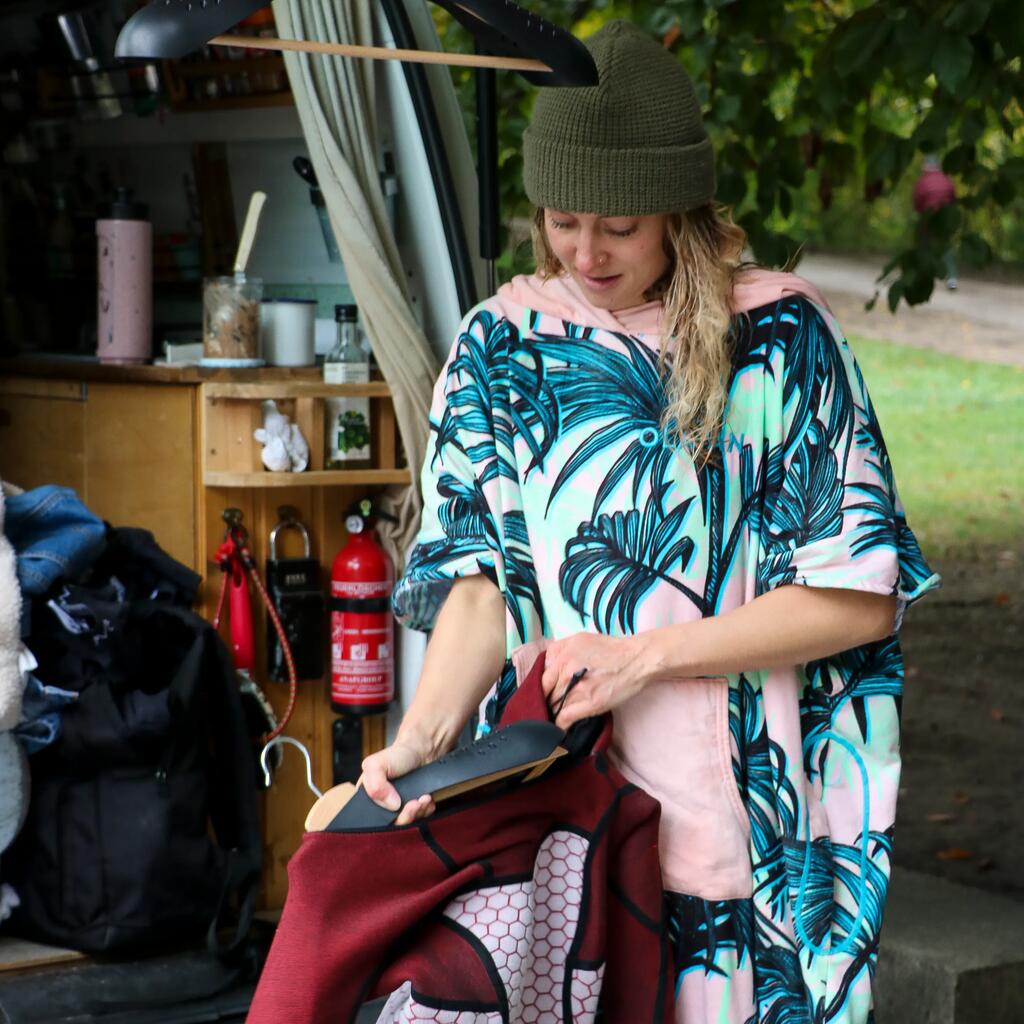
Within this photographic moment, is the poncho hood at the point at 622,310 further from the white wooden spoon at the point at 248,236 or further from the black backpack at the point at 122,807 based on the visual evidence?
the white wooden spoon at the point at 248,236

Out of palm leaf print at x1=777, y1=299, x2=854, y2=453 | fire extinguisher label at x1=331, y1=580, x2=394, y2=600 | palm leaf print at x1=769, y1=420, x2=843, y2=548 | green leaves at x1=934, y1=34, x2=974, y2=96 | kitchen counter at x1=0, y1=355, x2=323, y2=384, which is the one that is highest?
green leaves at x1=934, y1=34, x2=974, y2=96

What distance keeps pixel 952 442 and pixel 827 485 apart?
11277 mm

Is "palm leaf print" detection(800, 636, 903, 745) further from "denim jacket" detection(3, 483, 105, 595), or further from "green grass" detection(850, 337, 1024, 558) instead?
"green grass" detection(850, 337, 1024, 558)

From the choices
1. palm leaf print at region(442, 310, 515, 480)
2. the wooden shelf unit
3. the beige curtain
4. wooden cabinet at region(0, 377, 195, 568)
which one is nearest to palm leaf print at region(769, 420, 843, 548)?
palm leaf print at region(442, 310, 515, 480)

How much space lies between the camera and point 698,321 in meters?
1.97

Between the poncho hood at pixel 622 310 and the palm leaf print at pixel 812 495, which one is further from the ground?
the poncho hood at pixel 622 310

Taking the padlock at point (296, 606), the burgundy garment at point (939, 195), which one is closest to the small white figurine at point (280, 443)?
the padlock at point (296, 606)

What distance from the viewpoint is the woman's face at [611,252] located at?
198cm

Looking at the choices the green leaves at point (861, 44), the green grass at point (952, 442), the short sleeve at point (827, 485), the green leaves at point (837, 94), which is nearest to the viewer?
the short sleeve at point (827, 485)

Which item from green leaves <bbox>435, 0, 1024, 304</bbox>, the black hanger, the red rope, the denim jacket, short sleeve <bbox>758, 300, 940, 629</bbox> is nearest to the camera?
the black hanger

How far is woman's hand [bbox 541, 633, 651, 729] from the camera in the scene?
1906mm

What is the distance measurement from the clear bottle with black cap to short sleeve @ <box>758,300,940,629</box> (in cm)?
192

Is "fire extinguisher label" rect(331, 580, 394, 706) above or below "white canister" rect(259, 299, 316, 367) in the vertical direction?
below

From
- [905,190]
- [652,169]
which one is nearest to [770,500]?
[652,169]
